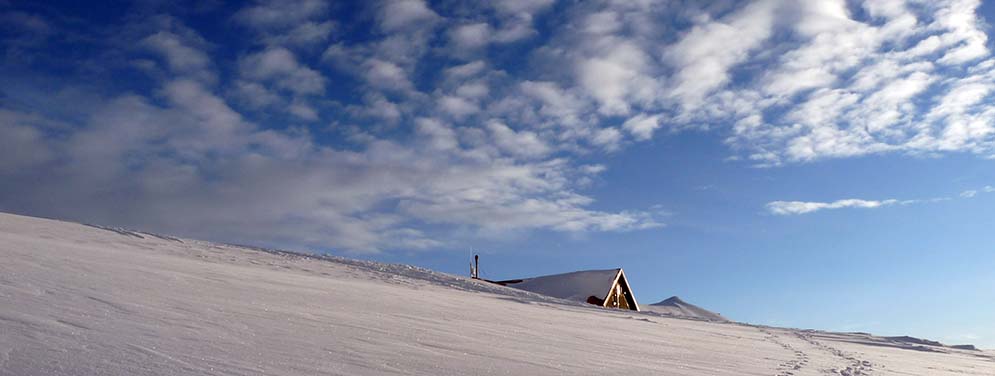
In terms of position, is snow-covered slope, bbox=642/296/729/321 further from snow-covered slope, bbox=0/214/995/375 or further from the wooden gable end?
snow-covered slope, bbox=0/214/995/375

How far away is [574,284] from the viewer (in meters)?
30.8

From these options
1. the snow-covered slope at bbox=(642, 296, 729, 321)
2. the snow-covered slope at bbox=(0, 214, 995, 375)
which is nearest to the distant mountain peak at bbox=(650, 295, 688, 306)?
the snow-covered slope at bbox=(642, 296, 729, 321)

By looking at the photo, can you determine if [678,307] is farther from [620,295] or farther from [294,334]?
[294,334]

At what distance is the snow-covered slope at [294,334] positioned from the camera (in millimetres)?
4301

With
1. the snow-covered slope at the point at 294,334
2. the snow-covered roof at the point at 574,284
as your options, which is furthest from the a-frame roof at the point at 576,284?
the snow-covered slope at the point at 294,334

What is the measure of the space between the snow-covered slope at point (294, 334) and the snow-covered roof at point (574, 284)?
16.4m

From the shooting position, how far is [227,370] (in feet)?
13.5

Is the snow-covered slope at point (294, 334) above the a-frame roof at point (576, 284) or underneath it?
underneath

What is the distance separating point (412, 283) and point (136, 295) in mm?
8956

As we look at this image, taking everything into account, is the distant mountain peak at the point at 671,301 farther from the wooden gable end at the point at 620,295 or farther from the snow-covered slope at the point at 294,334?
the snow-covered slope at the point at 294,334

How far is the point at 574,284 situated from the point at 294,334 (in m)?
25.7

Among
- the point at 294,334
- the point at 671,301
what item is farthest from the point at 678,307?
the point at 294,334

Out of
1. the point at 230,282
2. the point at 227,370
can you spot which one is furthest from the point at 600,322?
the point at 227,370

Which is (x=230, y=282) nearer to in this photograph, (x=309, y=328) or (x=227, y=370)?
(x=309, y=328)
